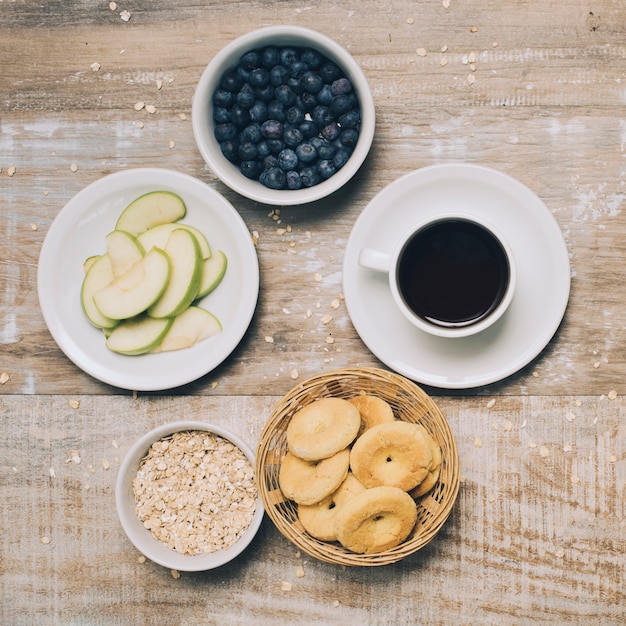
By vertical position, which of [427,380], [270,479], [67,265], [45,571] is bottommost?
[45,571]

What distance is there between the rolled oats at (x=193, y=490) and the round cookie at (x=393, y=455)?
24 centimetres

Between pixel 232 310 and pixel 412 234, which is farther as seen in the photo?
pixel 232 310

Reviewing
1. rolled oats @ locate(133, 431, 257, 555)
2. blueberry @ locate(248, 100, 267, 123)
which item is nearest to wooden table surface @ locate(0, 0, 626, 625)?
rolled oats @ locate(133, 431, 257, 555)

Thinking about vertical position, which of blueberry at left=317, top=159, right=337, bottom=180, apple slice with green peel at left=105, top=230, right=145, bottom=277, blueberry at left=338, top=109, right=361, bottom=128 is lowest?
apple slice with green peel at left=105, top=230, right=145, bottom=277

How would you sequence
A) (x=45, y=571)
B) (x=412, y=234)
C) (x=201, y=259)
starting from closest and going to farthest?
(x=412, y=234)
(x=201, y=259)
(x=45, y=571)

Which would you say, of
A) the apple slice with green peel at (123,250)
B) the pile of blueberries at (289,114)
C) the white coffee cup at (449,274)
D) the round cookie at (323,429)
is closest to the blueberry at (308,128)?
the pile of blueberries at (289,114)

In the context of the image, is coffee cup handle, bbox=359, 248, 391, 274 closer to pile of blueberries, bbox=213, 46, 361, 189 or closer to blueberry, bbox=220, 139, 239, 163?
pile of blueberries, bbox=213, 46, 361, 189

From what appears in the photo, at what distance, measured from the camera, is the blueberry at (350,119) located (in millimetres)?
1144

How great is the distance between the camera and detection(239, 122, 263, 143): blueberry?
1.15 meters

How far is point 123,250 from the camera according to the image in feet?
3.92

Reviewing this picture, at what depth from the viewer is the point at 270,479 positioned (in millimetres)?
1172

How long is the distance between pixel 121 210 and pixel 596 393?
0.94m

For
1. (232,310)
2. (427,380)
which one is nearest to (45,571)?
(232,310)

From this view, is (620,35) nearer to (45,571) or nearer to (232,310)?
(232,310)
